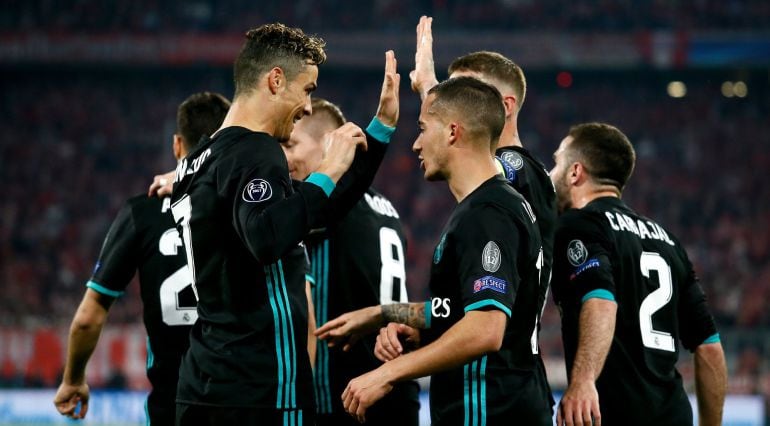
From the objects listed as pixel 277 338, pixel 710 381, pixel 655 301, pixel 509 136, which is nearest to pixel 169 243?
pixel 277 338

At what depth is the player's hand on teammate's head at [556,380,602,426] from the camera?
4.10 m

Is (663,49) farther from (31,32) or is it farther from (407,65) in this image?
(31,32)

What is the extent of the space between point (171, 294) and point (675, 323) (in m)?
2.53

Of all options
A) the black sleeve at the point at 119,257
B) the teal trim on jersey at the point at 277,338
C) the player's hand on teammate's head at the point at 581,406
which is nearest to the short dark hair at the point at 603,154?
the player's hand on teammate's head at the point at 581,406

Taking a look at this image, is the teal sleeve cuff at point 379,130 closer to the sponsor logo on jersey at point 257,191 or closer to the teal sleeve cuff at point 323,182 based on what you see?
the teal sleeve cuff at point 323,182

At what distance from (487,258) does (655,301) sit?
5.02 ft

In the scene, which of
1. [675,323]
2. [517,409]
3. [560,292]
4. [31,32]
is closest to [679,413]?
[675,323]

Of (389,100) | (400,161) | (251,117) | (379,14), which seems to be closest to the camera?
(251,117)

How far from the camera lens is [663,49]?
82.3 feet

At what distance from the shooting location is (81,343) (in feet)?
16.4

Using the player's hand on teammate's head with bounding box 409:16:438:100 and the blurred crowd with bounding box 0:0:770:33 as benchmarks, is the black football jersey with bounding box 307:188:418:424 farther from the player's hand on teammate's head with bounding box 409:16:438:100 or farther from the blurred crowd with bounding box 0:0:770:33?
the blurred crowd with bounding box 0:0:770:33

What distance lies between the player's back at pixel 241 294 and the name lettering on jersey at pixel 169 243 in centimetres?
109

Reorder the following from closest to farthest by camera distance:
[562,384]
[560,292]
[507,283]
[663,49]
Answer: [507,283] → [560,292] → [562,384] → [663,49]

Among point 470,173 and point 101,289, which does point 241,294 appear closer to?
point 470,173
